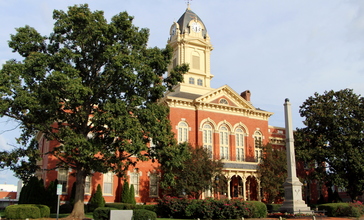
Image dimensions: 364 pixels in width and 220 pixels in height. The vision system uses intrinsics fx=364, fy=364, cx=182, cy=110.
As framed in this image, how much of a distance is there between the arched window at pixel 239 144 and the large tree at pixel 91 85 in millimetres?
17408

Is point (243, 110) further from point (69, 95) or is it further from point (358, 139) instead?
point (69, 95)

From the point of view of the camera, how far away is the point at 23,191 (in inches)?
1254

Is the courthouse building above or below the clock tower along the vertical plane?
below

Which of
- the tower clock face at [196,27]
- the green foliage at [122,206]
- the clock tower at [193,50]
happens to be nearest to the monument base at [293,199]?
the green foliage at [122,206]

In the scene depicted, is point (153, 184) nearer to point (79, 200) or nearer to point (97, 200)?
point (97, 200)

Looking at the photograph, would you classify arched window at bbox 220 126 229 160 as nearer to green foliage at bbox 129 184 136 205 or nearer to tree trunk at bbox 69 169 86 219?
green foliage at bbox 129 184 136 205

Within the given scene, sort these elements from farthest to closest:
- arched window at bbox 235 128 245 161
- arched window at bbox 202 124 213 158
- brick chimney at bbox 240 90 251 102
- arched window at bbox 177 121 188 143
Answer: brick chimney at bbox 240 90 251 102 → arched window at bbox 235 128 245 161 → arched window at bbox 202 124 213 158 → arched window at bbox 177 121 188 143

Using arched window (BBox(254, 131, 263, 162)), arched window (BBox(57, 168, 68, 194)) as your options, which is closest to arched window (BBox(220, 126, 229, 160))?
arched window (BBox(254, 131, 263, 162))

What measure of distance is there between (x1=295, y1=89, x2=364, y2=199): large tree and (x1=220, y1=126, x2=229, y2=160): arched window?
7700mm

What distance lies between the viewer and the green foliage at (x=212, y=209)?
26.2 metres

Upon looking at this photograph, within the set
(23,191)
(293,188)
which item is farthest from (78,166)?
(293,188)

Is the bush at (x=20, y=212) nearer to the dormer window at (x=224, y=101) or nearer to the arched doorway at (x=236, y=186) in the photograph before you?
the arched doorway at (x=236, y=186)

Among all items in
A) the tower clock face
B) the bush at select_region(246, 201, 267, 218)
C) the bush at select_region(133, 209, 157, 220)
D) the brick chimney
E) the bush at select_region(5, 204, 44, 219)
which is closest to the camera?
the bush at select_region(133, 209, 157, 220)

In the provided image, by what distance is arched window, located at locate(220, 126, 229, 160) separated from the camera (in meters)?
40.9
